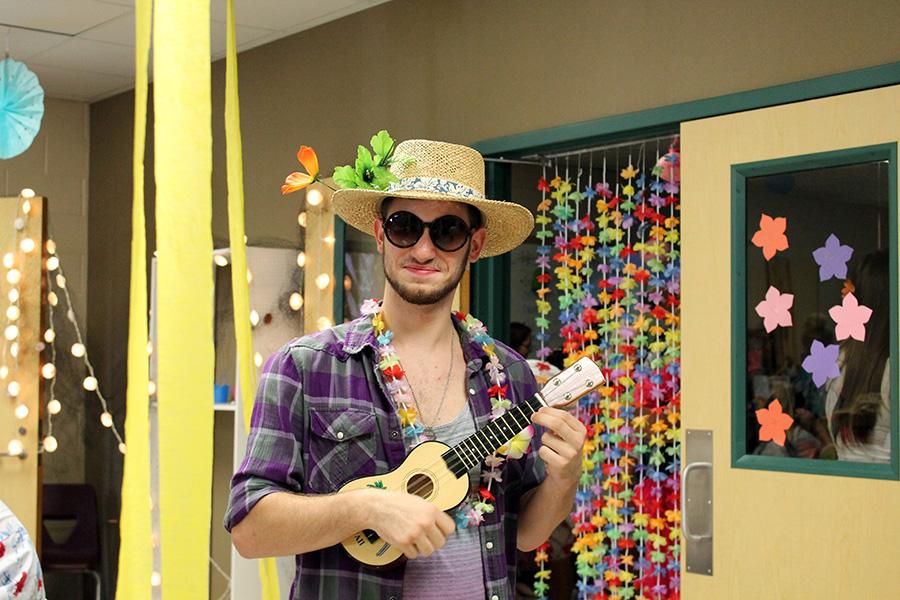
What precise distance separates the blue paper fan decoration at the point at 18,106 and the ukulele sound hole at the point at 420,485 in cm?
156

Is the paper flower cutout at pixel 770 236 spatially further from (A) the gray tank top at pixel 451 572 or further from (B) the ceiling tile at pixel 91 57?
(B) the ceiling tile at pixel 91 57

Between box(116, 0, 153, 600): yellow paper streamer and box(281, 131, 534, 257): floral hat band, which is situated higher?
box(281, 131, 534, 257): floral hat band

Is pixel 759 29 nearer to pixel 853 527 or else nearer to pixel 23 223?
pixel 853 527

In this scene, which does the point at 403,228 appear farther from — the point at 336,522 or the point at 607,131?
the point at 607,131

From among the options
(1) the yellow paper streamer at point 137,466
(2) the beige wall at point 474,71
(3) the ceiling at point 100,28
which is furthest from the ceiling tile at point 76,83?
(1) the yellow paper streamer at point 137,466

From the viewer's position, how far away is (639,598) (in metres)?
3.94

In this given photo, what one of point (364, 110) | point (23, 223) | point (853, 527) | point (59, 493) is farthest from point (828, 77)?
point (59, 493)

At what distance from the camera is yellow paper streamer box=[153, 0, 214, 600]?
37.3 inches

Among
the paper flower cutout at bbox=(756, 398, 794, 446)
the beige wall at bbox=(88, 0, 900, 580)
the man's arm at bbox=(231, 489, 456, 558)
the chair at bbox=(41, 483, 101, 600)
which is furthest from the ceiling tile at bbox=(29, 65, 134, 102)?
the man's arm at bbox=(231, 489, 456, 558)

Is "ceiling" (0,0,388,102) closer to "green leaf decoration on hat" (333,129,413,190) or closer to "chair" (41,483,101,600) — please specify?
"chair" (41,483,101,600)

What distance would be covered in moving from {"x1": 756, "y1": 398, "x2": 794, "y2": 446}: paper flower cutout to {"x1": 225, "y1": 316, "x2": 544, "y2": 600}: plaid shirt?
1.46 metres

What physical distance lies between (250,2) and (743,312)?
8.26ft

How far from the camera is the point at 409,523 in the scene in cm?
154

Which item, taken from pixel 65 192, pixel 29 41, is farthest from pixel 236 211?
pixel 65 192
